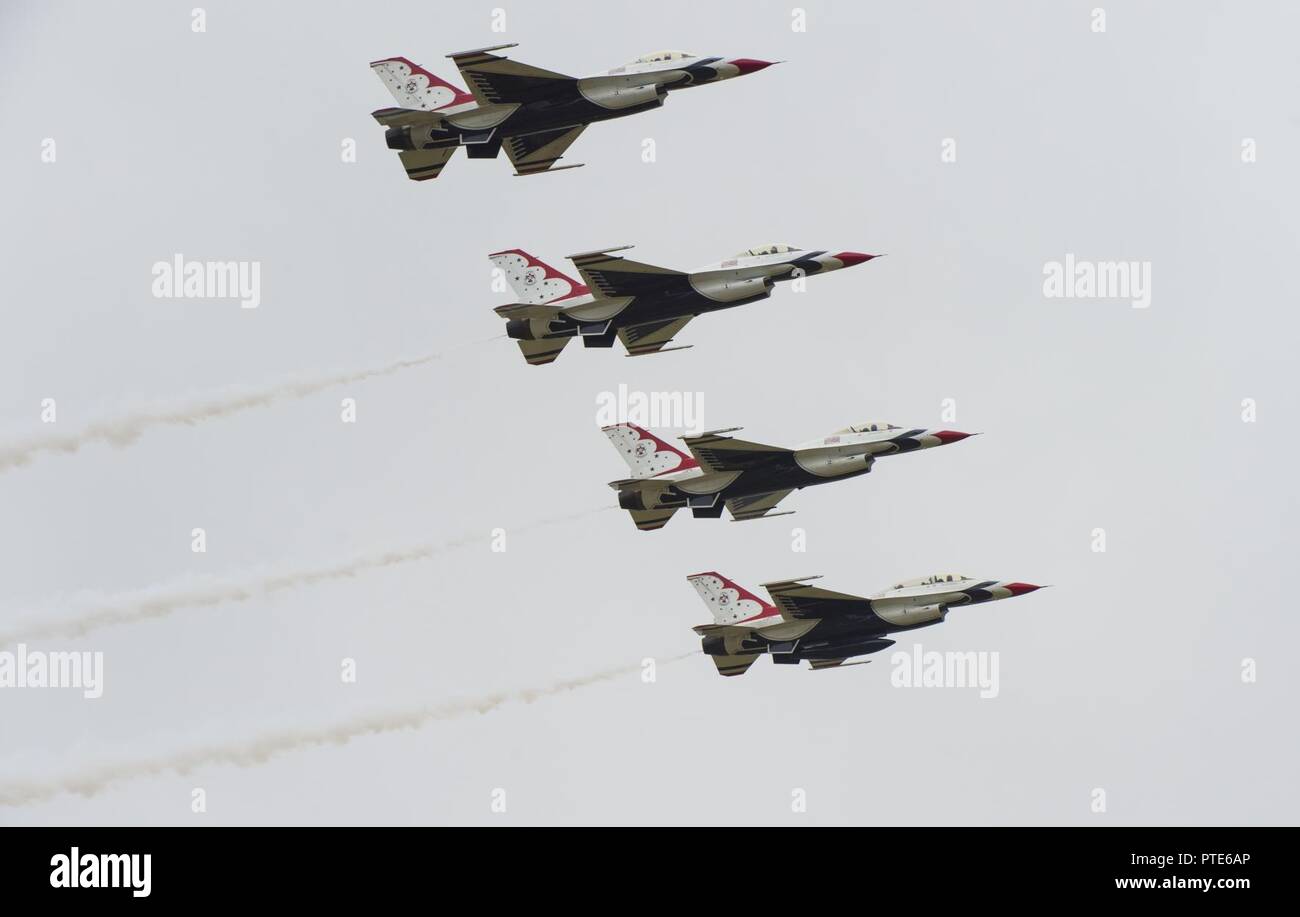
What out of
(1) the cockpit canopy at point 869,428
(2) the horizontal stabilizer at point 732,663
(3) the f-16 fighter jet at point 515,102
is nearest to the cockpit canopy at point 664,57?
(3) the f-16 fighter jet at point 515,102

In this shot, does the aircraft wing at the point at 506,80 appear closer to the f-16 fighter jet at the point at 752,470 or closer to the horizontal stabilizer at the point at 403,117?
the horizontal stabilizer at the point at 403,117

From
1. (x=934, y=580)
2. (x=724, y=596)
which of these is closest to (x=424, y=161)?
(x=724, y=596)

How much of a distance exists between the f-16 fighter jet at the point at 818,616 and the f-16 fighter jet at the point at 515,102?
13.4 m

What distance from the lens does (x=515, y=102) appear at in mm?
63594

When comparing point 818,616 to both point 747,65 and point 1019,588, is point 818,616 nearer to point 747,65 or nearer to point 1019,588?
point 1019,588

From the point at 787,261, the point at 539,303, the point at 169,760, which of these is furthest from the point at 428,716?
the point at 787,261

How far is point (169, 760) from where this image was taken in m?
70.0

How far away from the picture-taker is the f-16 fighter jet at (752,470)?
6519cm

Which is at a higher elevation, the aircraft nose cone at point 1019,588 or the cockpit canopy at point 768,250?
the cockpit canopy at point 768,250

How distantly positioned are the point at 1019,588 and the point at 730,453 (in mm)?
9152

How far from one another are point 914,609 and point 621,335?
11.2m

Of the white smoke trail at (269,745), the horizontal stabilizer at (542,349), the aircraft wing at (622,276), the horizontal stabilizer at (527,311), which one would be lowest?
the white smoke trail at (269,745)

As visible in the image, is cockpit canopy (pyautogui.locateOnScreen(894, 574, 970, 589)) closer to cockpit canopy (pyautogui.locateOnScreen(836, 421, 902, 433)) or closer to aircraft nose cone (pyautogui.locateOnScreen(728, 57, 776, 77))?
cockpit canopy (pyautogui.locateOnScreen(836, 421, 902, 433))

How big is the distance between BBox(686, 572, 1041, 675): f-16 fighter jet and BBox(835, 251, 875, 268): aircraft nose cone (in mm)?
8744
